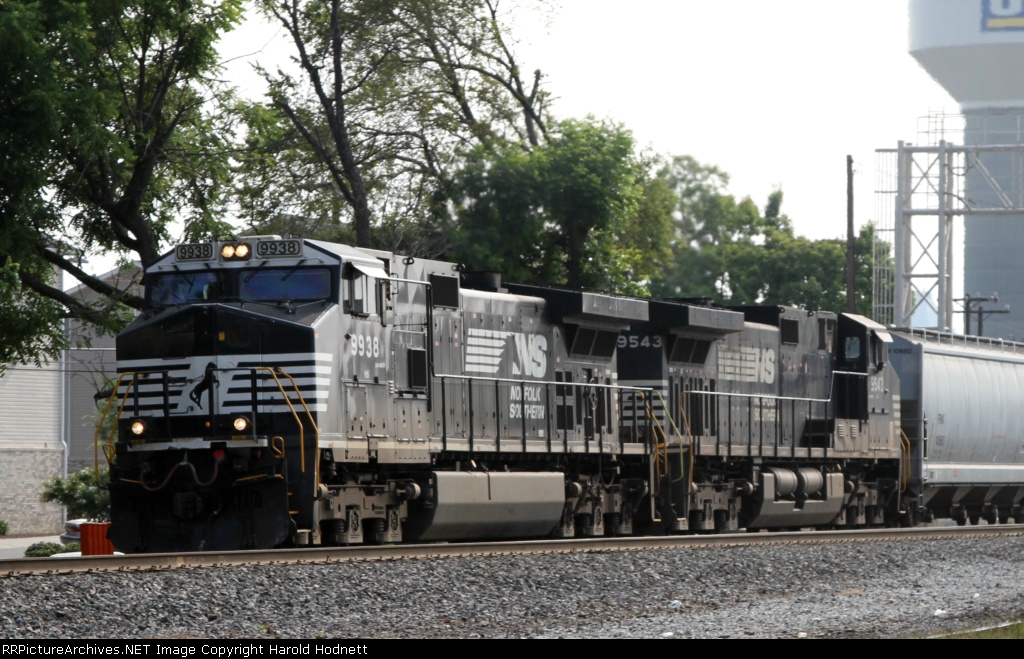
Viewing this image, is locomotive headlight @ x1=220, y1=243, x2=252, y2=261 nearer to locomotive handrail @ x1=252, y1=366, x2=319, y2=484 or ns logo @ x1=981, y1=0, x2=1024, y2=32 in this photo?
locomotive handrail @ x1=252, y1=366, x2=319, y2=484

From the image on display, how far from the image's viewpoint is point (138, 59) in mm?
23672

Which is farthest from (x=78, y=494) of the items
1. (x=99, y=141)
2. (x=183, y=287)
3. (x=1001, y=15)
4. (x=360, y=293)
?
(x=1001, y=15)

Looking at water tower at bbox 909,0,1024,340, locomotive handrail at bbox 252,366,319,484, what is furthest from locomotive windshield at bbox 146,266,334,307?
water tower at bbox 909,0,1024,340

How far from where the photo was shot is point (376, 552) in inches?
632

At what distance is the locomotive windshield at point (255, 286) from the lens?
17047 millimetres

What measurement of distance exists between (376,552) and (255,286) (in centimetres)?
341

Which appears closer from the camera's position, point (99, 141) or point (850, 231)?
point (99, 141)

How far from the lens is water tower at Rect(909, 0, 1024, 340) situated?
118m

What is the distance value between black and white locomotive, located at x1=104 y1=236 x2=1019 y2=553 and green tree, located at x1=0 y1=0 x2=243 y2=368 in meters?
5.16

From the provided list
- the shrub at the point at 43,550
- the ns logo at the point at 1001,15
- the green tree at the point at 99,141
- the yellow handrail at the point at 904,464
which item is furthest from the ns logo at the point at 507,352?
the ns logo at the point at 1001,15

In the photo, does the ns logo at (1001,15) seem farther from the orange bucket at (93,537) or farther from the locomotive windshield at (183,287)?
the locomotive windshield at (183,287)

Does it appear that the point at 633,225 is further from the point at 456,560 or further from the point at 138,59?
the point at 456,560

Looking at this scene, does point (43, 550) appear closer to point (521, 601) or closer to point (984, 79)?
point (521, 601)

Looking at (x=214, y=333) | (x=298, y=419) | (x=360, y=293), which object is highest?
(x=360, y=293)
